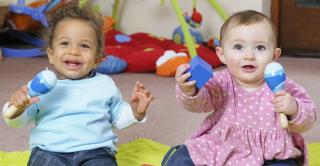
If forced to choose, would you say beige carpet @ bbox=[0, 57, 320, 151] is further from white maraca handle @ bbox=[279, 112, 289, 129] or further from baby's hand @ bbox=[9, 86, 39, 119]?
white maraca handle @ bbox=[279, 112, 289, 129]

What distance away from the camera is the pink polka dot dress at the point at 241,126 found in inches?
41.4

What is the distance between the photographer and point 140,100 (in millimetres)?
1123

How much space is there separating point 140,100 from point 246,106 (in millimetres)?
207

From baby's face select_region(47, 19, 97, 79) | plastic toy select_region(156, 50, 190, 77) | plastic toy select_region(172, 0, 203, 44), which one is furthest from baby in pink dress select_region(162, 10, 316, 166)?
plastic toy select_region(172, 0, 203, 44)

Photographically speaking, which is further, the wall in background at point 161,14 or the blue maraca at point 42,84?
the wall in background at point 161,14

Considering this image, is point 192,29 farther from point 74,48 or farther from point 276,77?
point 276,77

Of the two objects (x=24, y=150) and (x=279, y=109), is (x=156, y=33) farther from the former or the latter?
(x=279, y=109)

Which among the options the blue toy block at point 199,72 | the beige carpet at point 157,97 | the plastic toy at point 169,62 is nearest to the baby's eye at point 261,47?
the blue toy block at point 199,72

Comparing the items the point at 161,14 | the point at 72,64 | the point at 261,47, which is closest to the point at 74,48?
the point at 72,64

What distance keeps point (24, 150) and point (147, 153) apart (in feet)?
1.03

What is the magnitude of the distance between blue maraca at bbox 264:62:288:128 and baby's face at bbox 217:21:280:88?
0.27ft

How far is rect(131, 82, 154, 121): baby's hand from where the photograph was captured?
1115 mm

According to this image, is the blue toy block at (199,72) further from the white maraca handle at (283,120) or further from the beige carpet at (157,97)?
the beige carpet at (157,97)

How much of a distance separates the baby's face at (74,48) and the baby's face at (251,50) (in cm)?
29
